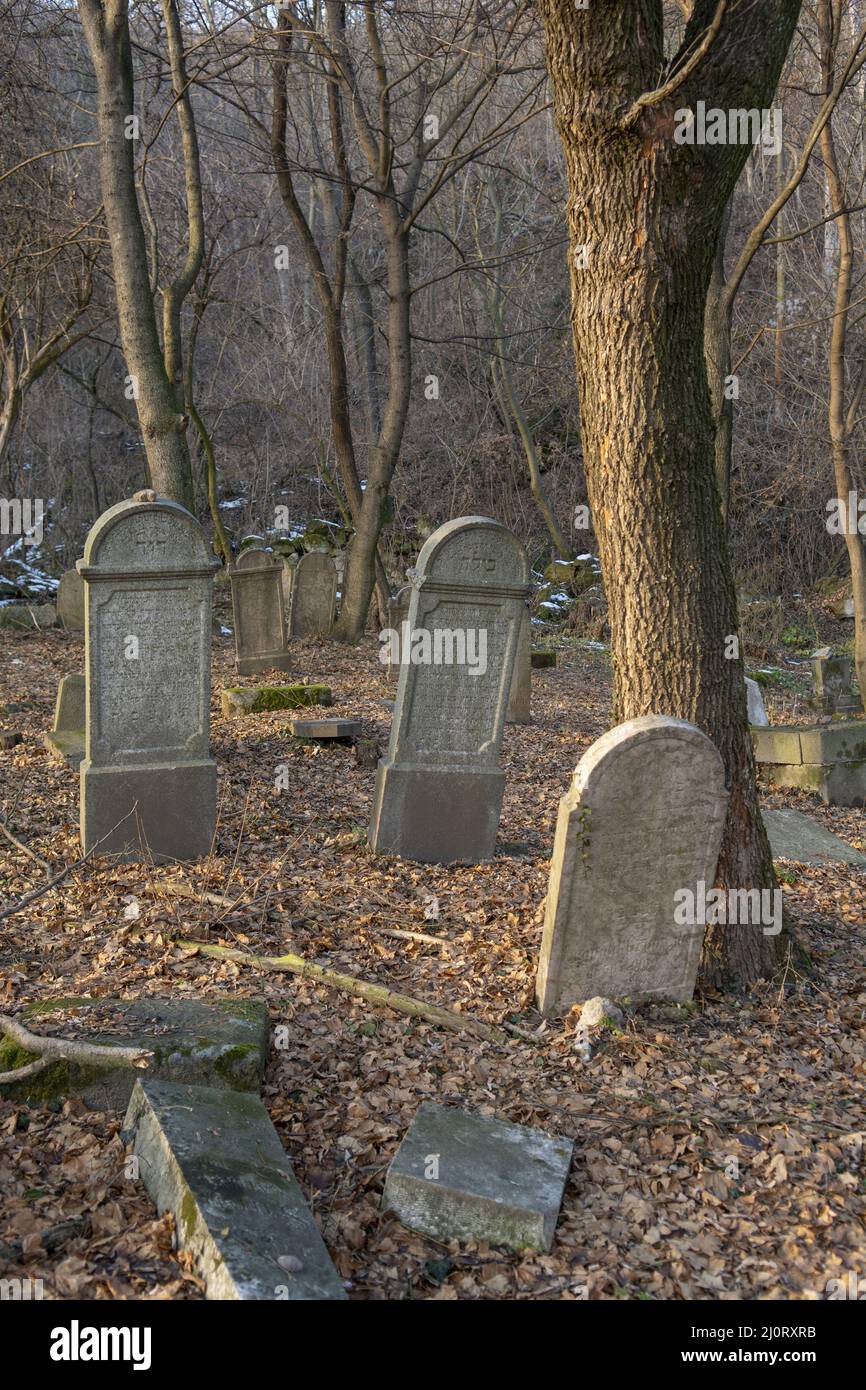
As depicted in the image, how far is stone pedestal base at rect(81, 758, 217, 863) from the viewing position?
651cm

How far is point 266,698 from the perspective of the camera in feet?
34.8

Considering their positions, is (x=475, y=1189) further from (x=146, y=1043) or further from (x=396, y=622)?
(x=396, y=622)

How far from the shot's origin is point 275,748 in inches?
360

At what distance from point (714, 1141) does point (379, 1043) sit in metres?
1.33

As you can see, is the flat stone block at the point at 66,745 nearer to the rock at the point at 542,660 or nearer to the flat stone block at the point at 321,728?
the flat stone block at the point at 321,728

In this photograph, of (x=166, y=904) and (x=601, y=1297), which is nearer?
(x=601, y=1297)

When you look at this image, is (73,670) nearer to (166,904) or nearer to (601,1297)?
(166,904)

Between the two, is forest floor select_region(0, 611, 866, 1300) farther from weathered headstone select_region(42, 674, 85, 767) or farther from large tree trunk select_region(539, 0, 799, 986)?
weathered headstone select_region(42, 674, 85, 767)

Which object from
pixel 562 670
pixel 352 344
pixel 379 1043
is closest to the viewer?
pixel 379 1043

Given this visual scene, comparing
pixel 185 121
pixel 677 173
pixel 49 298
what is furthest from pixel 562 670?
pixel 677 173

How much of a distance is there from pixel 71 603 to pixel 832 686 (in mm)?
10492

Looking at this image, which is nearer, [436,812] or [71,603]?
[436,812]

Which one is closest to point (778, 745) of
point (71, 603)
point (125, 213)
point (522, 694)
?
point (522, 694)

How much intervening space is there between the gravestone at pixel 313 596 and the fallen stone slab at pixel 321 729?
6662 mm
